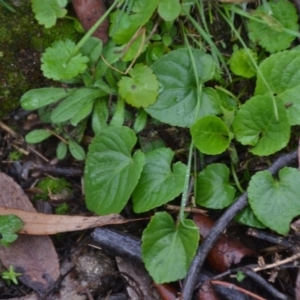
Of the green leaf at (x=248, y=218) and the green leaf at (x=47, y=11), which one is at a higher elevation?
the green leaf at (x=47, y=11)

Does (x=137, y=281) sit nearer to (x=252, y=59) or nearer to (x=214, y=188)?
(x=214, y=188)

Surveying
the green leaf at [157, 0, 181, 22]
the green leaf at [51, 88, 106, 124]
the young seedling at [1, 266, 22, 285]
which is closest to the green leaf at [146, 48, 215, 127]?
the green leaf at [157, 0, 181, 22]

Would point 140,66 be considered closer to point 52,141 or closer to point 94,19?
point 94,19

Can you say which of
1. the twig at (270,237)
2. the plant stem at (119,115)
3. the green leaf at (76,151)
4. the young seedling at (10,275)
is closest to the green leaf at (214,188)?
the twig at (270,237)

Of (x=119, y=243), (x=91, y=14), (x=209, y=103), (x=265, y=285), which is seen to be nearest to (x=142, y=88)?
(x=209, y=103)

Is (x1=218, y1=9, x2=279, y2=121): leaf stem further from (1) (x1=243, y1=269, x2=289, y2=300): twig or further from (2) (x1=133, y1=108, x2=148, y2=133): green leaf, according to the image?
(1) (x1=243, y1=269, x2=289, y2=300): twig

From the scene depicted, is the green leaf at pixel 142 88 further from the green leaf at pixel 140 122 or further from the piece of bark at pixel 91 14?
the piece of bark at pixel 91 14
